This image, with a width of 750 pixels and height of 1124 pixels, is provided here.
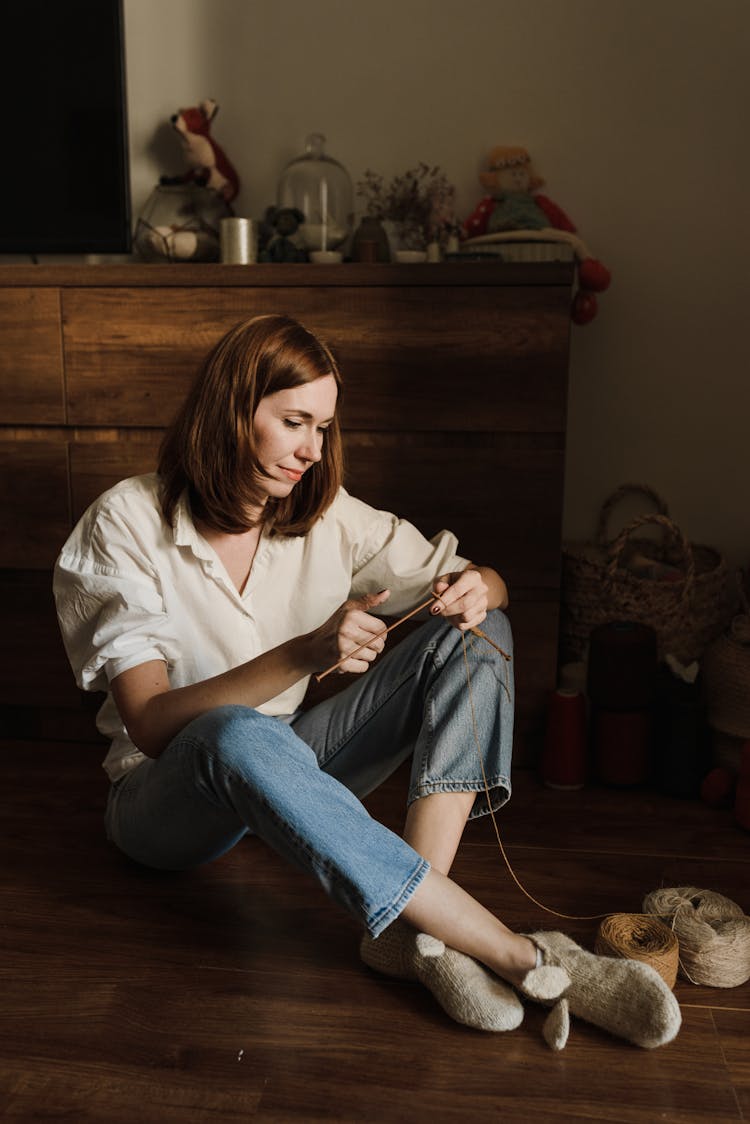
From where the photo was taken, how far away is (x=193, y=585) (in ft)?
Result: 5.30

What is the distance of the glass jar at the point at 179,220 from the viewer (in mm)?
2393

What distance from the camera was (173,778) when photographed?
1.41 m

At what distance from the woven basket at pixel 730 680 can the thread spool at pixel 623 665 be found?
12cm

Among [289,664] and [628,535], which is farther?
[628,535]

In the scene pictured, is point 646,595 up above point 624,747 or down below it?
above

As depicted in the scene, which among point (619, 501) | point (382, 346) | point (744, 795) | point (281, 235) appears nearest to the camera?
point (744, 795)

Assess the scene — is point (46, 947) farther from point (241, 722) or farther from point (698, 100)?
point (698, 100)

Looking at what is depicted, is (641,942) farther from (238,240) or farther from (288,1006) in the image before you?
(238,240)

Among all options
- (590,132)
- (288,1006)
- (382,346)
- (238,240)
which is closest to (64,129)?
(238,240)

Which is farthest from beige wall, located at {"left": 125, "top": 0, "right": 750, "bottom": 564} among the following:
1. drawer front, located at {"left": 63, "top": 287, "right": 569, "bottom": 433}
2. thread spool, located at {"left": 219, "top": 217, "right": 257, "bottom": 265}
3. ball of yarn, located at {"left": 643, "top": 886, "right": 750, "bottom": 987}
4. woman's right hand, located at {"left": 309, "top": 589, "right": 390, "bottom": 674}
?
woman's right hand, located at {"left": 309, "top": 589, "right": 390, "bottom": 674}

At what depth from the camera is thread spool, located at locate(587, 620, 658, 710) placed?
7.06ft

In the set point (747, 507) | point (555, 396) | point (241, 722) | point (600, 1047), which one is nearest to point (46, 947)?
point (241, 722)

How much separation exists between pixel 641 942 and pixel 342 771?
1.60 ft

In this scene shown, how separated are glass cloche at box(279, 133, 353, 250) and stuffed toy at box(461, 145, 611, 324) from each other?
29 centimetres
